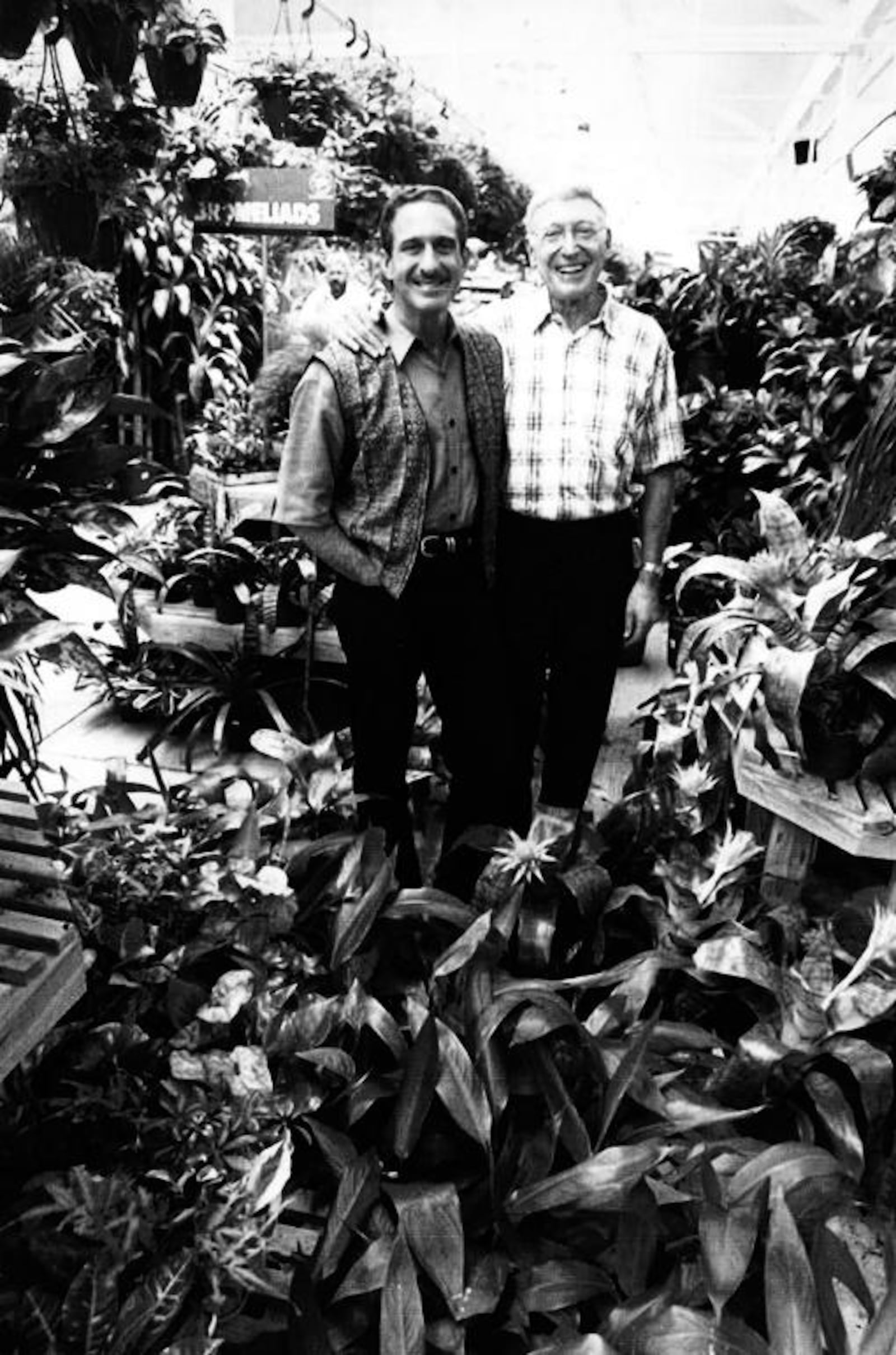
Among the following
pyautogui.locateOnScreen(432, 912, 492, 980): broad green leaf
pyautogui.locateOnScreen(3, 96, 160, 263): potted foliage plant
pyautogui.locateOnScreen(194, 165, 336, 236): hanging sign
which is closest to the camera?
pyautogui.locateOnScreen(432, 912, 492, 980): broad green leaf

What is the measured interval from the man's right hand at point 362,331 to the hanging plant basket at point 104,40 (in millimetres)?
592

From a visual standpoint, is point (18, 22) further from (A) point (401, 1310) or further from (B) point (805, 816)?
(A) point (401, 1310)

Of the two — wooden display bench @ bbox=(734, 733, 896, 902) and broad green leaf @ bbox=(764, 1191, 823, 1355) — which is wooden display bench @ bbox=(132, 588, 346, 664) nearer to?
wooden display bench @ bbox=(734, 733, 896, 902)

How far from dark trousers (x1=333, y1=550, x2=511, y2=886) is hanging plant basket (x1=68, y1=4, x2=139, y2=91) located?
3.30 ft

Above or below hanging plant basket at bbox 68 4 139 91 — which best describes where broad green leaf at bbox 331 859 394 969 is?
below

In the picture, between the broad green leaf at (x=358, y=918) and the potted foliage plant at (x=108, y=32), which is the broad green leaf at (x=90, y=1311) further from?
the potted foliage plant at (x=108, y=32)

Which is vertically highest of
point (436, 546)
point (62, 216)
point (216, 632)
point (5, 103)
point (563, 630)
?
point (5, 103)

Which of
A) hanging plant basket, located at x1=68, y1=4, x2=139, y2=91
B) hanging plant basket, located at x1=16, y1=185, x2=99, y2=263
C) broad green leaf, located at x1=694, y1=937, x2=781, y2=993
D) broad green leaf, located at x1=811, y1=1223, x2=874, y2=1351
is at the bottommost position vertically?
broad green leaf, located at x1=811, y1=1223, x2=874, y2=1351

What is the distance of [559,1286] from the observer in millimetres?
1417

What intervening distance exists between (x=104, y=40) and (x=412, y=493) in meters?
0.96

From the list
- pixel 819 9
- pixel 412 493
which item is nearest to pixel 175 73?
pixel 412 493

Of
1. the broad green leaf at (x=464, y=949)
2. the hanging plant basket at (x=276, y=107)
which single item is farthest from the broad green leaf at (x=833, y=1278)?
the hanging plant basket at (x=276, y=107)

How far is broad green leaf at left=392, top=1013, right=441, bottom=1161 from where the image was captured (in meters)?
1.55

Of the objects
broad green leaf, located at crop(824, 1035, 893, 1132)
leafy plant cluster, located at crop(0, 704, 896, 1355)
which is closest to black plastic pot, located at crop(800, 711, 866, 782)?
leafy plant cluster, located at crop(0, 704, 896, 1355)
